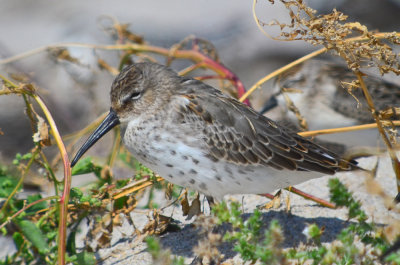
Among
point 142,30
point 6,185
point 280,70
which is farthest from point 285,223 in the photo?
point 142,30

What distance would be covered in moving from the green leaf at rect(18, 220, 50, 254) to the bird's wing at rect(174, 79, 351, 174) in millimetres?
1214

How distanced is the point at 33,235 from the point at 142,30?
4410 mm

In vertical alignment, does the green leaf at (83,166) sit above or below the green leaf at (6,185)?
above

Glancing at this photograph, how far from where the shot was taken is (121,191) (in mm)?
4176

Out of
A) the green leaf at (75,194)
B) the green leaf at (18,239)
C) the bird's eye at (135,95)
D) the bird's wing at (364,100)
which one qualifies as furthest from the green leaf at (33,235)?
the bird's wing at (364,100)

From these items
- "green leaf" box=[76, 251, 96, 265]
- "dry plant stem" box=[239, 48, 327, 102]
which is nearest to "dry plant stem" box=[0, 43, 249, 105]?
"dry plant stem" box=[239, 48, 327, 102]

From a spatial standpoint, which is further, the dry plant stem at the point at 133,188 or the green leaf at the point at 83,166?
the dry plant stem at the point at 133,188

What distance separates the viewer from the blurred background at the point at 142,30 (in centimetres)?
720

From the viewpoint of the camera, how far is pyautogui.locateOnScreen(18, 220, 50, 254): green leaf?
3881 millimetres

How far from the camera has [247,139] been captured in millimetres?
3920

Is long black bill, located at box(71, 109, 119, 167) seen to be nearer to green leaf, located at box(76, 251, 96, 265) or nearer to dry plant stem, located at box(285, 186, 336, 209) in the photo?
green leaf, located at box(76, 251, 96, 265)

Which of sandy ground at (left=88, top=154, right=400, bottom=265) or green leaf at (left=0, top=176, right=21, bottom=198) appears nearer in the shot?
sandy ground at (left=88, top=154, right=400, bottom=265)

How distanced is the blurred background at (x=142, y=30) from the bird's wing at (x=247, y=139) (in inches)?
119

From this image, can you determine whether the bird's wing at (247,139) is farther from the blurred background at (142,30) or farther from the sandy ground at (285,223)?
the blurred background at (142,30)
